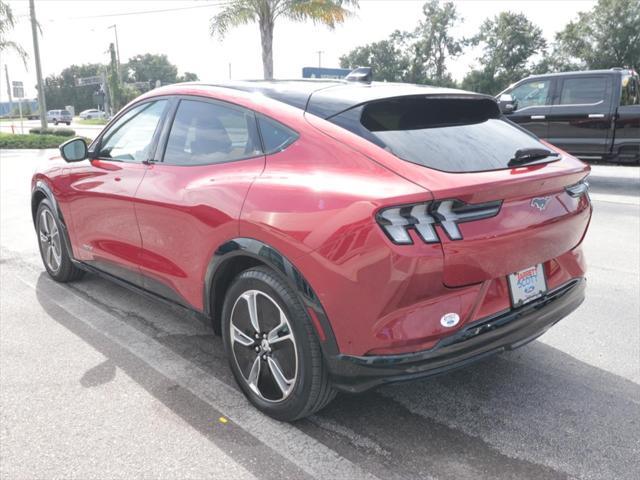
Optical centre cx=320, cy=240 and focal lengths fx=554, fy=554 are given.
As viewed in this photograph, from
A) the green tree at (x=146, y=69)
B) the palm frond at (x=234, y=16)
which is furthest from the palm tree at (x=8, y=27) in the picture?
the green tree at (x=146, y=69)

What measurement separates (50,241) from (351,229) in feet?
12.1

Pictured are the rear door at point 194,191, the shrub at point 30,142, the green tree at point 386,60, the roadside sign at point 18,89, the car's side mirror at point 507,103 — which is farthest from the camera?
the green tree at point 386,60

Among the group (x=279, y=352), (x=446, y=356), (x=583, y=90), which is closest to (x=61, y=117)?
(x=583, y=90)

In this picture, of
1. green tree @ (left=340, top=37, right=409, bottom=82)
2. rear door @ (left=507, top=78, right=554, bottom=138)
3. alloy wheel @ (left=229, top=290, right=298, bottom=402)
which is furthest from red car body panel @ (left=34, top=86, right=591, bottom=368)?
green tree @ (left=340, top=37, right=409, bottom=82)

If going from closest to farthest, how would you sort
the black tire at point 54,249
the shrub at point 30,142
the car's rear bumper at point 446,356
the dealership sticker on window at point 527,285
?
the car's rear bumper at point 446,356 < the dealership sticker on window at point 527,285 < the black tire at point 54,249 < the shrub at point 30,142

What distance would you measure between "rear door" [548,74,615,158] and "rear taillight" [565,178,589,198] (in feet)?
28.7

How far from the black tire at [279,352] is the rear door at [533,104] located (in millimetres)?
9949

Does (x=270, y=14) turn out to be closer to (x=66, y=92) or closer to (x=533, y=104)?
(x=533, y=104)

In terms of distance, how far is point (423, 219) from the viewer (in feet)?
7.22

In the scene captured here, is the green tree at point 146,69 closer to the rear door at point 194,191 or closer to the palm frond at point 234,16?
the palm frond at point 234,16

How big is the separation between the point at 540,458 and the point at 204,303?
1.82m

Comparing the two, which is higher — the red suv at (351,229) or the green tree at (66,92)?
the green tree at (66,92)

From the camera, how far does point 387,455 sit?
96.7 inches

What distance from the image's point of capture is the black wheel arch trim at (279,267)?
2371 mm
